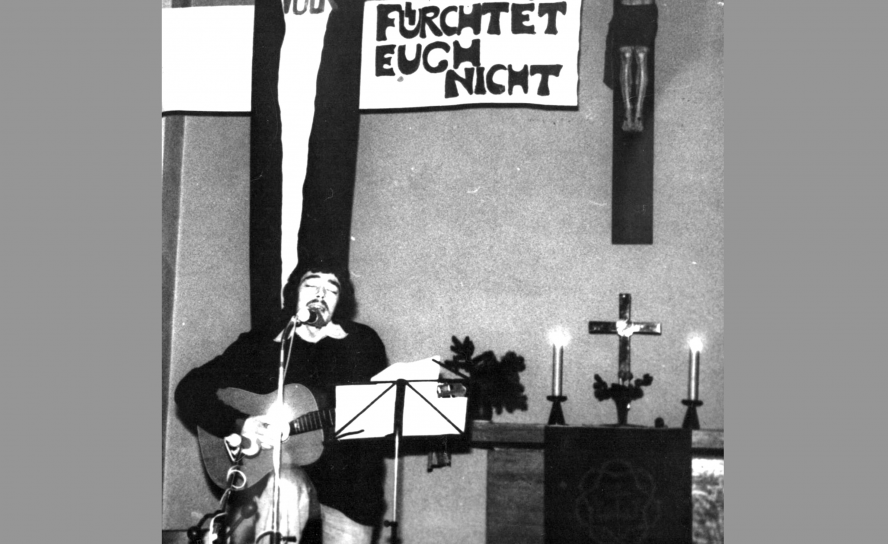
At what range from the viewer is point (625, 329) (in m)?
5.61

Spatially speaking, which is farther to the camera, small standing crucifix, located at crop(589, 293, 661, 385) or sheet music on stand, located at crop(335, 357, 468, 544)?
small standing crucifix, located at crop(589, 293, 661, 385)

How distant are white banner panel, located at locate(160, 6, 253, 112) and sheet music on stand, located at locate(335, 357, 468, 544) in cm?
152

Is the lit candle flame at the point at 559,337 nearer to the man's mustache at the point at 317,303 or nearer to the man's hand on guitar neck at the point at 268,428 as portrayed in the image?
the man's mustache at the point at 317,303

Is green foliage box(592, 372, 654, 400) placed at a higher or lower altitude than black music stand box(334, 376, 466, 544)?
higher

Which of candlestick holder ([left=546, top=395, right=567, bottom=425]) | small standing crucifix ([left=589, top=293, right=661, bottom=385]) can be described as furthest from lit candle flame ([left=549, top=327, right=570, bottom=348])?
candlestick holder ([left=546, top=395, right=567, bottom=425])

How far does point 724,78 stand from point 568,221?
94cm

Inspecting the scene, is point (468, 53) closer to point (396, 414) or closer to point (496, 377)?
point (496, 377)

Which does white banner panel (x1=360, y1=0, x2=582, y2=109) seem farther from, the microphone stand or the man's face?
the microphone stand

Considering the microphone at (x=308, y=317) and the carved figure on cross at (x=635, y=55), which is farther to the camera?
the microphone at (x=308, y=317)

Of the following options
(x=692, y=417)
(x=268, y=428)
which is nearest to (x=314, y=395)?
(x=268, y=428)

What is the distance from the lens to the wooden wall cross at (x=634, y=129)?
5652 mm

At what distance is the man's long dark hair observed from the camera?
5809 millimetres

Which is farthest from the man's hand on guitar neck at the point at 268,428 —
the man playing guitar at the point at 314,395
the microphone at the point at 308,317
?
the microphone at the point at 308,317

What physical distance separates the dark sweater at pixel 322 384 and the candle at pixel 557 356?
2.54ft
